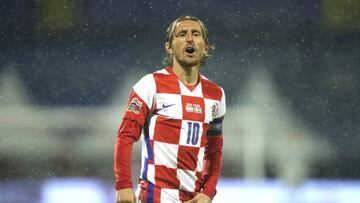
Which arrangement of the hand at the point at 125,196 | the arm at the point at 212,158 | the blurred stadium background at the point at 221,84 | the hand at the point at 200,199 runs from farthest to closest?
the blurred stadium background at the point at 221,84, the arm at the point at 212,158, the hand at the point at 200,199, the hand at the point at 125,196

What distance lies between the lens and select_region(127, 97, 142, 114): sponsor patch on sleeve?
1339mm

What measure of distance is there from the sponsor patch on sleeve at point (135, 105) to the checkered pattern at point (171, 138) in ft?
0.05

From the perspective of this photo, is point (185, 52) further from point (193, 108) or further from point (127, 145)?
point (127, 145)

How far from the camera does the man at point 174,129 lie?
133cm

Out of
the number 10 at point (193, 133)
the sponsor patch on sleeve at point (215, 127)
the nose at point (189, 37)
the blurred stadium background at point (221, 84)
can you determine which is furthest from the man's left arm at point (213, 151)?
the blurred stadium background at point (221, 84)

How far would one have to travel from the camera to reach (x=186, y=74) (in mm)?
1444

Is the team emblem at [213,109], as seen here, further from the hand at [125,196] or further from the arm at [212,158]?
the hand at [125,196]

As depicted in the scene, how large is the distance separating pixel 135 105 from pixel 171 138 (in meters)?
0.11

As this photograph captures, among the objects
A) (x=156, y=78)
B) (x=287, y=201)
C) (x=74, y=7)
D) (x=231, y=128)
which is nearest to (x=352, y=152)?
(x=287, y=201)

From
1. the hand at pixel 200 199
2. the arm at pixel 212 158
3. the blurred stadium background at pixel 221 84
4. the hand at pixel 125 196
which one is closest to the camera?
the hand at pixel 125 196

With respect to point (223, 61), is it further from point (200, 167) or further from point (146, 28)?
point (200, 167)

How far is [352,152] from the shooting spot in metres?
2.77

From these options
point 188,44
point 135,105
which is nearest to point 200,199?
point 135,105

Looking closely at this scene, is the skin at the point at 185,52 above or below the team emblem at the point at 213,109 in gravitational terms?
above
